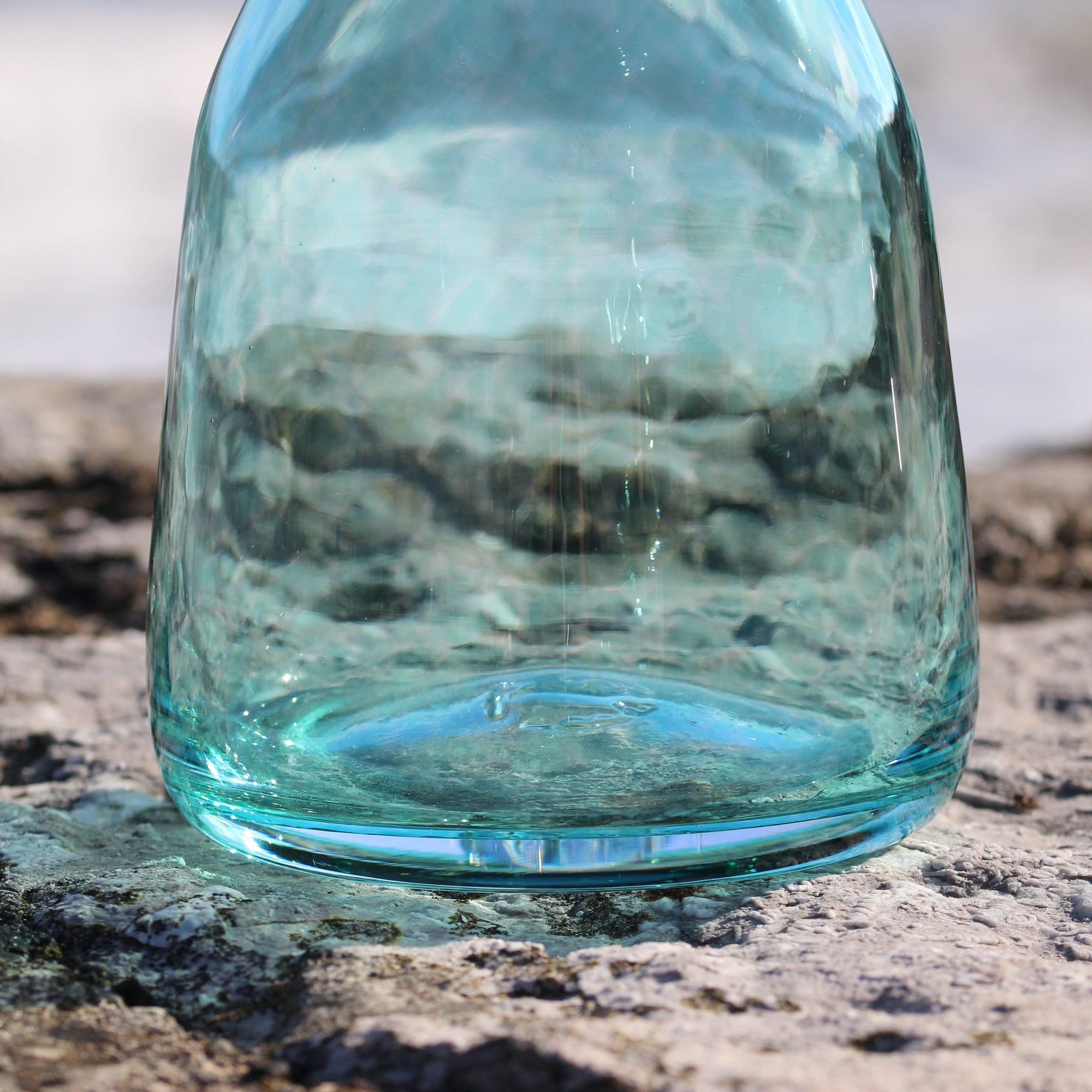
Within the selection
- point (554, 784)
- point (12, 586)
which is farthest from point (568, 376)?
point (12, 586)

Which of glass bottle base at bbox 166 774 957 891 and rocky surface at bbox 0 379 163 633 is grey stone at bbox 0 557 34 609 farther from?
glass bottle base at bbox 166 774 957 891

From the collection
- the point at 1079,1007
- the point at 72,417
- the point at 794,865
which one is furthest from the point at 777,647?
the point at 72,417

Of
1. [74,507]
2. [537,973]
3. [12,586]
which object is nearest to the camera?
[537,973]

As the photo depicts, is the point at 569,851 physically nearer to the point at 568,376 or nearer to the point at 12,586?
the point at 568,376

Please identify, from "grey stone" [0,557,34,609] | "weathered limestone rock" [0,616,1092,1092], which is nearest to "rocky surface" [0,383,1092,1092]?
"weathered limestone rock" [0,616,1092,1092]

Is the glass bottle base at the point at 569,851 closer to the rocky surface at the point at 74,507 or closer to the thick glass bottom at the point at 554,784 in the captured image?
the thick glass bottom at the point at 554,784

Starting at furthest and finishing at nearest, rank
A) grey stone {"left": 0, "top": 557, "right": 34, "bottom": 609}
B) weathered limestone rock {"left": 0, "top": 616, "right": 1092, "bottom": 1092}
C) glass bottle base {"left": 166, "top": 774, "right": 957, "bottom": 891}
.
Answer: grey stone {"left": 0, "top": 557, "right": 34, "bottom": 609}, glass bottle base {"left": 166, "top": 774, "right": 957, "bottom": 891}, weathered limestone rock {"left": 0, "top": 616, "right": 1092, "bottom": 1092}

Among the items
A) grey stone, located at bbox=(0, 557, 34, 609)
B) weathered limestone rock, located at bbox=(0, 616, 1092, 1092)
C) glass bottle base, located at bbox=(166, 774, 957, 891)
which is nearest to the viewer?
weathered limestone rock, located at bbox=(0, 616, 1092, 1092)
